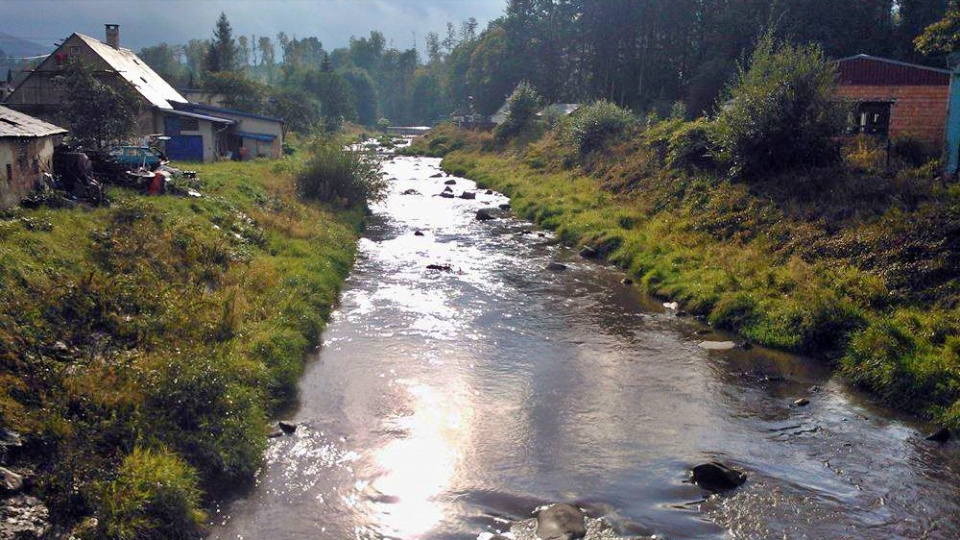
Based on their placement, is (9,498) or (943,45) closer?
(9,498)

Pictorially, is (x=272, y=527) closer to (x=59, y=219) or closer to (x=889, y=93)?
(x=59, y=219)

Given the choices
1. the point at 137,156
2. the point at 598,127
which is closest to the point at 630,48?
A: the point at 598,127

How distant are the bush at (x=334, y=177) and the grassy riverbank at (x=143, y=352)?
1137 cm

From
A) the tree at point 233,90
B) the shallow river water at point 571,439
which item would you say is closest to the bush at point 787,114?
the shallow river water at point 571,439

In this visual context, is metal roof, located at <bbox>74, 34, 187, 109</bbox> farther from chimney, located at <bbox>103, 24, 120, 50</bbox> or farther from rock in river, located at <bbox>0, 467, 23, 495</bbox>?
rock in river, located at <bbox>0, 467, 23, 495</bbox>

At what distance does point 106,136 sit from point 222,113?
68.8 ft

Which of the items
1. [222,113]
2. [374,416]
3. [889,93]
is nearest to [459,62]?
[222,113]

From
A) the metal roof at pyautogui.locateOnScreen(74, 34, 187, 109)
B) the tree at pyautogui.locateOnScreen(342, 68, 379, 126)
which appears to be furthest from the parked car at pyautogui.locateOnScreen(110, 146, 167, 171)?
the tree at pyautogui.locateOnScreen(342, 68, 379, 126)

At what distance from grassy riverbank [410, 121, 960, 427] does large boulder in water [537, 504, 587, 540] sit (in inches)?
300

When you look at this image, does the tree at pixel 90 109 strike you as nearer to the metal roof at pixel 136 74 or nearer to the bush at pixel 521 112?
the metal roof at pixel 136 74

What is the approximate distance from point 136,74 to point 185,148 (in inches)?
263

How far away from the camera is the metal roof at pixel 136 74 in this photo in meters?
41.6

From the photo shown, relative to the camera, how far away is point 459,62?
4641 inches

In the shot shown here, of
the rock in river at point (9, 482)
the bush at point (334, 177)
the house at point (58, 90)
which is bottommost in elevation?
the rock in river at point (9, 482)
